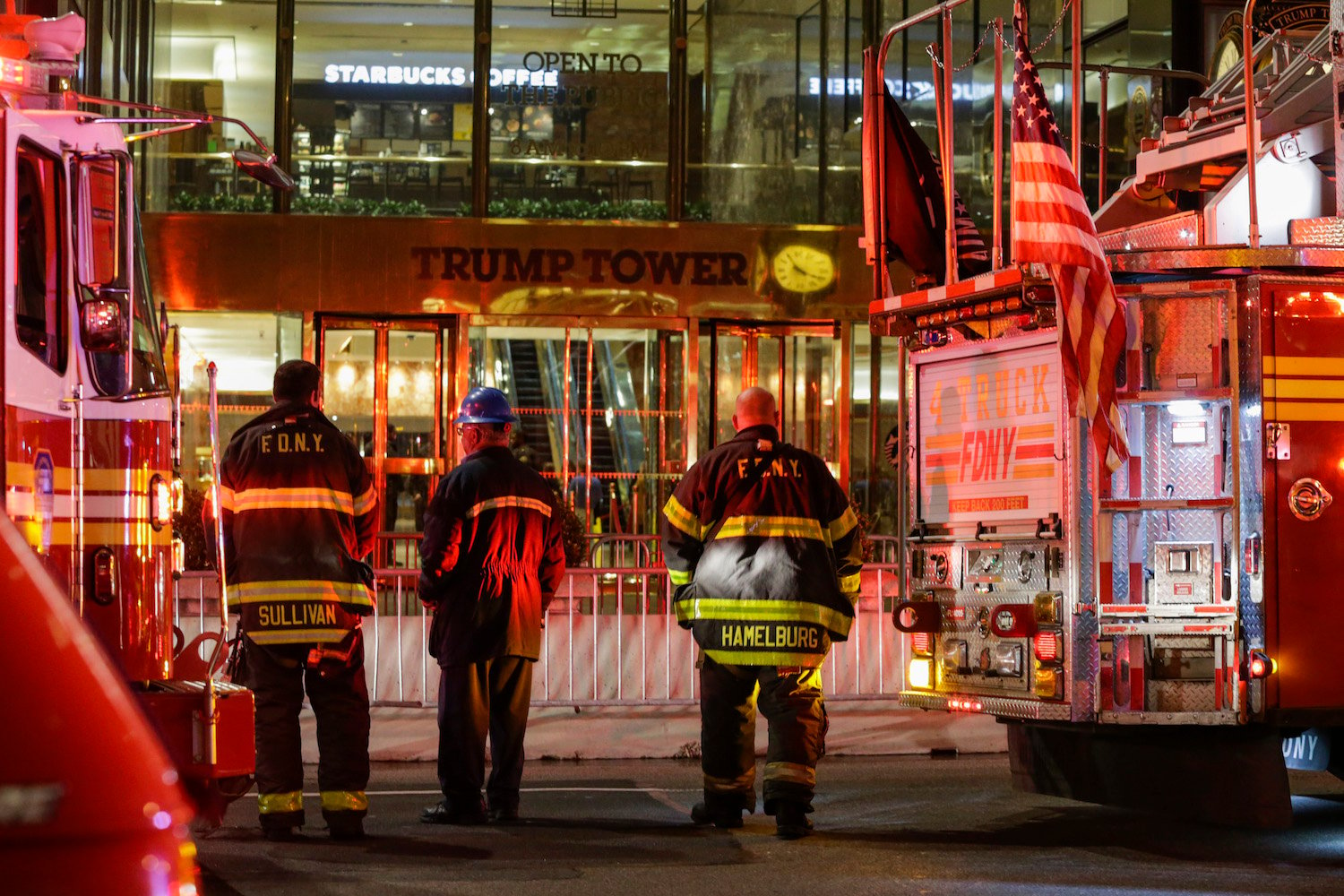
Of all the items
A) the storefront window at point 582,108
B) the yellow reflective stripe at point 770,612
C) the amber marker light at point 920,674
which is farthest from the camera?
the storefront window at point 582,108

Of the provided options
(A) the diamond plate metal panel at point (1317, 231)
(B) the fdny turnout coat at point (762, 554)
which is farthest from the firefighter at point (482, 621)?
(A) the diamond plate metal panel at point (1317, 231)

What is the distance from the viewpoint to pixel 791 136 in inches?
795

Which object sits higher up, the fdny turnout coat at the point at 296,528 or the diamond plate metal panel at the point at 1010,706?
the fdny turnout coat at the point at 296,528

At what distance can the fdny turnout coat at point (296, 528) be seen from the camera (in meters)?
7.57

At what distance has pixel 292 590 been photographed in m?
7.56

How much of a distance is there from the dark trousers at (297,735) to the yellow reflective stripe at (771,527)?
5.64 feet

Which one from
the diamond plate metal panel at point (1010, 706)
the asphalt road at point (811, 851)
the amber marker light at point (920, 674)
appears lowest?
the asphalt road at point (811, 851)

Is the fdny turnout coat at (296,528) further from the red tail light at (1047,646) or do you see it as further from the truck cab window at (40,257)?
the red tail light at (1047,646)

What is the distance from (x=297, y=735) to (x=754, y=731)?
196 centimetres

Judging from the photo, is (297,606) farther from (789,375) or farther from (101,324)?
(789,375)

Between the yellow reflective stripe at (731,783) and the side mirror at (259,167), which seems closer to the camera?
the side mirror at (259,167)

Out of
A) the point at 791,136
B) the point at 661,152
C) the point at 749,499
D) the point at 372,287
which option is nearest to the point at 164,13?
the point at 372,287

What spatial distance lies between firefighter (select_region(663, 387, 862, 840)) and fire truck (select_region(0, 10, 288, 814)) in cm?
241

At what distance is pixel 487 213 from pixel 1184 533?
1308 cm
